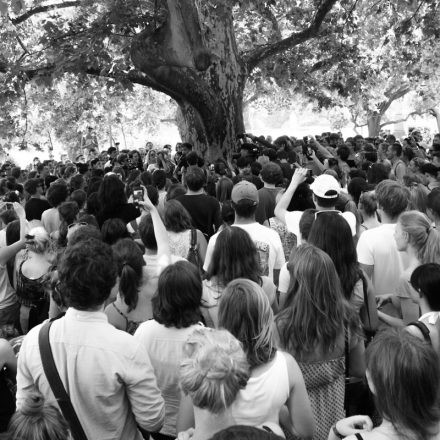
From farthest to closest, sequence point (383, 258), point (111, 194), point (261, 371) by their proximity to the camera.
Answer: point (111, 194) → point (383, 258) → point (261, 371)

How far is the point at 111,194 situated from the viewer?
602 centimetres

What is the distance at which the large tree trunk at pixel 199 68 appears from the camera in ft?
42.7

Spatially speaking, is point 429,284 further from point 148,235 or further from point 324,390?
point 148,235

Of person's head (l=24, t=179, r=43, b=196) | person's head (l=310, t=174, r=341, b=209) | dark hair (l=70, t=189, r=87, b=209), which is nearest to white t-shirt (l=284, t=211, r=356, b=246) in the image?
person's head (l=310, t=174, r=341, b=209)

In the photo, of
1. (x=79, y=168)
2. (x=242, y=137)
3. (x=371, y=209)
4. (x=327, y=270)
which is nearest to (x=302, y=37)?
(x=242, y=137)

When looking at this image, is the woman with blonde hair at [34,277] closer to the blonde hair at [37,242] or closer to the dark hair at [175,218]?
the blonde hair at [37,242]

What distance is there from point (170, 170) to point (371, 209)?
8105 mm

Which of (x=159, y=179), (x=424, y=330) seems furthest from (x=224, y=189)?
(x=424, y=330)

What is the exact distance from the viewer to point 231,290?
2.95 m

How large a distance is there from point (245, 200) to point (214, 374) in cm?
290

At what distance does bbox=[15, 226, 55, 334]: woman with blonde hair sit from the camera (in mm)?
4996

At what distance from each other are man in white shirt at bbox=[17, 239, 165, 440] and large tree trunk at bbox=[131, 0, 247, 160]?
10653mm

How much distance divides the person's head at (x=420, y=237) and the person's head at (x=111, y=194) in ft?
9.79

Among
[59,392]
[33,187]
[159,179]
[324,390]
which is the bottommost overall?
[324,390]
